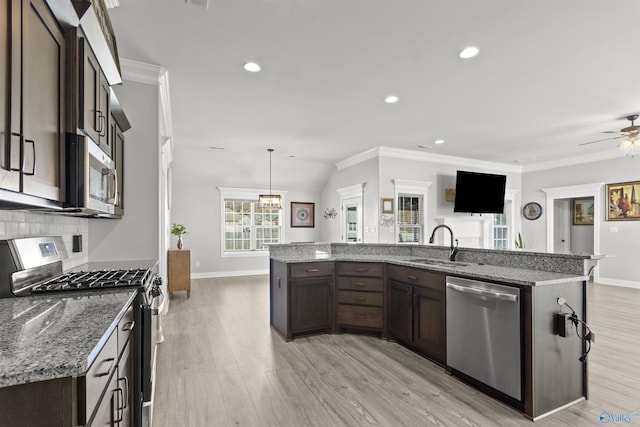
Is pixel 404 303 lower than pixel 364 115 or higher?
lower

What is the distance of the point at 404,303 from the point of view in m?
3.17

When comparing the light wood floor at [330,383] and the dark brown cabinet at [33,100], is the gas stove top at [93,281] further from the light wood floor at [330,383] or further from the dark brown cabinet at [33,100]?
the light wood floor at [330,383]

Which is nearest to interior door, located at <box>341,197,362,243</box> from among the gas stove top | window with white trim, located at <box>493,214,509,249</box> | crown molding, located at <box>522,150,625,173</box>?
window with white trim, located at <box>493,214,509,249</box>

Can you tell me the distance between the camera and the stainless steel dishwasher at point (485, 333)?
2.13 m

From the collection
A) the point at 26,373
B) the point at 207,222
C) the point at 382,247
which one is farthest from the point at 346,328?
the point at 207,222

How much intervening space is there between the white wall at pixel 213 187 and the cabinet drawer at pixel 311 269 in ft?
12.9

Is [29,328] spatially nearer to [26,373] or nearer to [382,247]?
[26,373]

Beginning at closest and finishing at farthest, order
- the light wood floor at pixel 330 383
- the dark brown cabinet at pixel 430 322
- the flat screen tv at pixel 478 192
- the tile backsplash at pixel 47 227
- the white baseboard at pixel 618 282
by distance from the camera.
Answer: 1. the tile backsplash at pixel 47 227
2. the light wood floor at pixel 330 383
3. the dark brown cabinet at pixel 430 322
4. the white baseboard at pixel 618 282
5. the flat screen tv at pixel 478 192

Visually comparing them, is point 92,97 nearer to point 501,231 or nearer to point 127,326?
point 127,326

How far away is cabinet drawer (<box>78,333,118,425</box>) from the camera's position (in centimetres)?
84

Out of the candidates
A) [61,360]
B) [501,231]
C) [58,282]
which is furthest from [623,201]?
[58,282]

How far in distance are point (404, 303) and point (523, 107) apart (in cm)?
310

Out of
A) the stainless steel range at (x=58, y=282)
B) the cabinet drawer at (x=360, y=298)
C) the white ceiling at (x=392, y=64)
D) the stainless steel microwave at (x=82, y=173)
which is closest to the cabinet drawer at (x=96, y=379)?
the stainless steel range at (x=58, y=282)

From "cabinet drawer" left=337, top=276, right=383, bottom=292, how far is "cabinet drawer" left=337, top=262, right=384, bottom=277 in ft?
0.15
